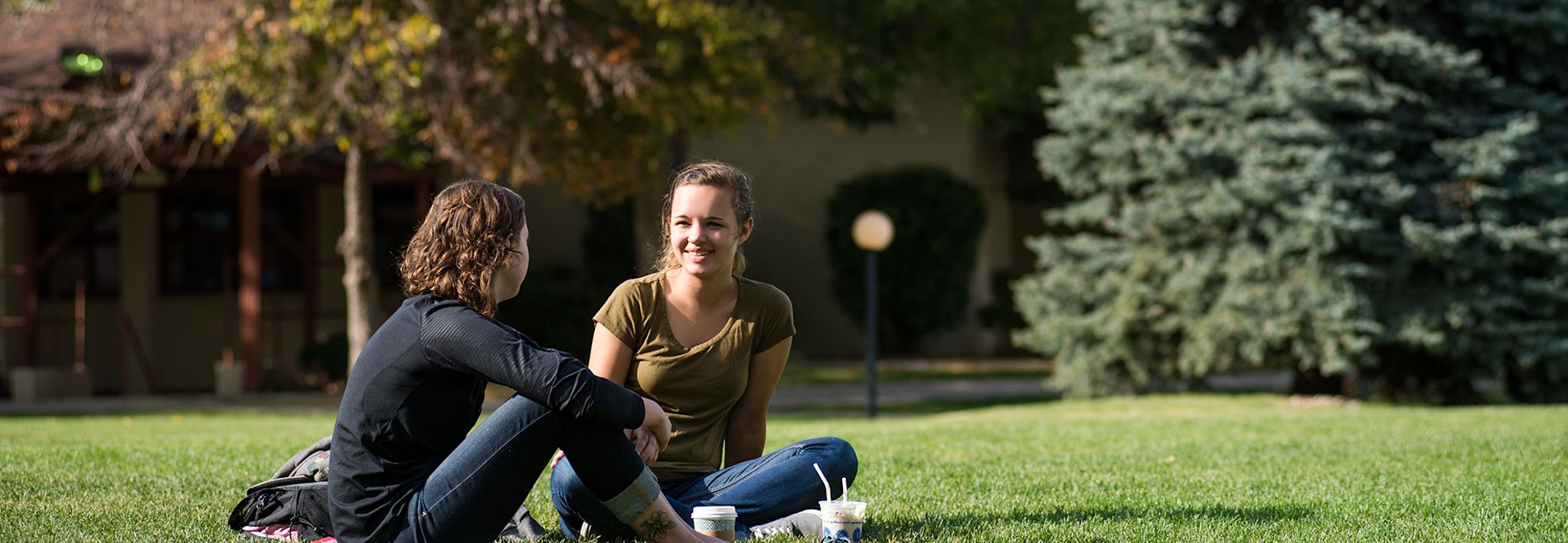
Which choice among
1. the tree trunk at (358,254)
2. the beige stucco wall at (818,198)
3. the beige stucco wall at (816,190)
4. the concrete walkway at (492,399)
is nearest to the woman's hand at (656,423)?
the concrete walkway at (492,399)

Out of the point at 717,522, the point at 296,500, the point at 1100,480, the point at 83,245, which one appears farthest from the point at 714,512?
the point at 83,245

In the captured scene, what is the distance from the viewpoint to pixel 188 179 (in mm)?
17938

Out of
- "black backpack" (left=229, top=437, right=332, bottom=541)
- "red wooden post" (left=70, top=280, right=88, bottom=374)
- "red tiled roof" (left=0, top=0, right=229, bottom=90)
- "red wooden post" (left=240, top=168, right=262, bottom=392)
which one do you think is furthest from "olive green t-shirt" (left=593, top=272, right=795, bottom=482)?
"red wooden post" (left=70, top=280, right=88, bottom=374)

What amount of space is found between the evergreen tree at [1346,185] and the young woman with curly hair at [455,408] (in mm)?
10191

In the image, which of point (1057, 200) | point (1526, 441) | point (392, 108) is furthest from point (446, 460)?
point (1057, 200)

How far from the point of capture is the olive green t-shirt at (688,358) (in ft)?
15.2

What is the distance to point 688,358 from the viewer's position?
4625 mm

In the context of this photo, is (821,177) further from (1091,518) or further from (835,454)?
(835,454)

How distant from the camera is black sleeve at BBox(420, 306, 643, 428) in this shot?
370 centimetres

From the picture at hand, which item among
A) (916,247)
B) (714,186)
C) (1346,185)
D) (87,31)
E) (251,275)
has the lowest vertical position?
(251,275)

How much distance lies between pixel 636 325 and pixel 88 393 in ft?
52.0

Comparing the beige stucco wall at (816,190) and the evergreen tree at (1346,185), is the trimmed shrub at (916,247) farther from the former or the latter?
the evergreen tree at (1346,185)

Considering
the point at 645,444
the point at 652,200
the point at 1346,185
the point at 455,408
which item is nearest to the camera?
the point at 455,408

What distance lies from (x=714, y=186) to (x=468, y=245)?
3.20 ft
